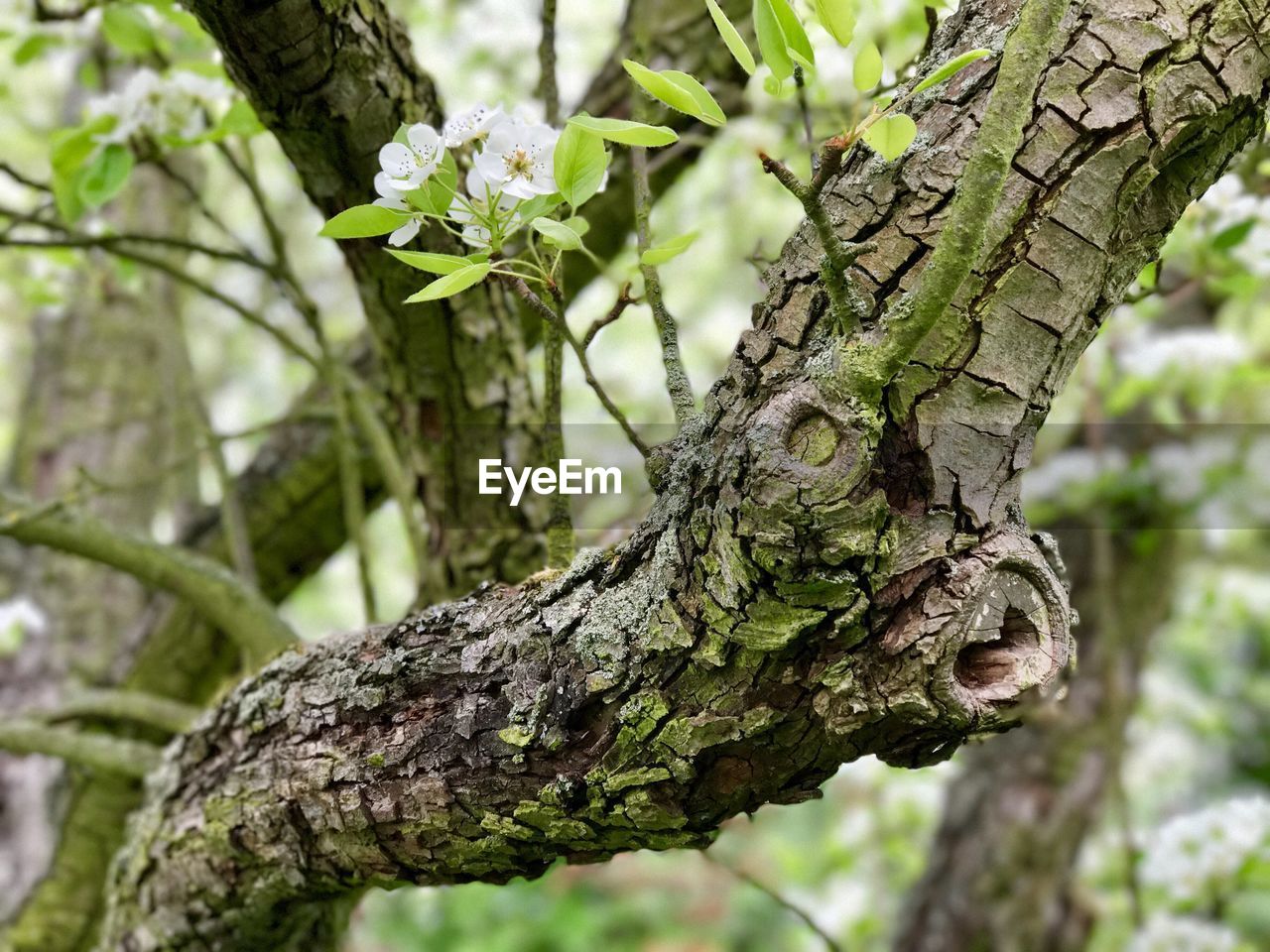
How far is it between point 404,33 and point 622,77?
584 mm

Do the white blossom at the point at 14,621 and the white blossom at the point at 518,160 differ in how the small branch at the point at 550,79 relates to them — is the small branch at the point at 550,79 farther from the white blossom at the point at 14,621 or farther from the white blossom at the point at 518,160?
the white blossom at the point at 14,621

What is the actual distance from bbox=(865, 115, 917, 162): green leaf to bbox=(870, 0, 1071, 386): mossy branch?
0.03 metres

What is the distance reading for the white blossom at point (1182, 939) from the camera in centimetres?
174

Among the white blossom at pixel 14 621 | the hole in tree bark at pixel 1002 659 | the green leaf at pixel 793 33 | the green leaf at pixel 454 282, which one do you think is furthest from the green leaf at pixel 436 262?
the white blossom at pixel 14 621

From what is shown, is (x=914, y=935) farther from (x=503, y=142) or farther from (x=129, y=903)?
(x=503, y=142)

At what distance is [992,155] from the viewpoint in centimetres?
51

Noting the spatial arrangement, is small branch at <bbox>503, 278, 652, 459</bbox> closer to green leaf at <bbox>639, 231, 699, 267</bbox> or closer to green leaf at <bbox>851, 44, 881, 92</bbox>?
green leaf at <bbox>639, 231, 699, 267</bbox>

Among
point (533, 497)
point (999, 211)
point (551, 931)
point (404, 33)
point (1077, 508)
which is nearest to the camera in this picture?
point (999, 211)

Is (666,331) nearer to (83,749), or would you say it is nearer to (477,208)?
(477,208)

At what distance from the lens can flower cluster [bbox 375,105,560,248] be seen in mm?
640

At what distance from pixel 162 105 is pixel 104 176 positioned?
0.41 feet

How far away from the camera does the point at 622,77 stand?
145cm

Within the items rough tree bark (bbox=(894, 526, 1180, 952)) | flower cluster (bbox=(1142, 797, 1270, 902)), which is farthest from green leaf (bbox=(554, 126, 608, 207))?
rough tree bark (bbox=(894, 526, 1180, 952))

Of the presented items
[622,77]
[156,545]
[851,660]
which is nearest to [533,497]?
[156,545]
